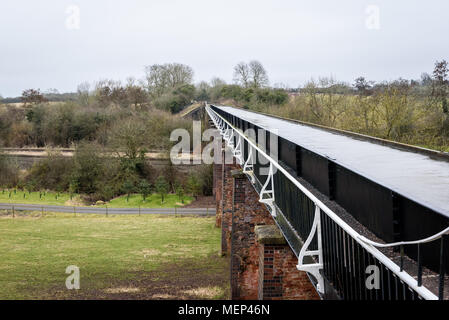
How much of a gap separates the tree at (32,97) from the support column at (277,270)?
62545 millimetres

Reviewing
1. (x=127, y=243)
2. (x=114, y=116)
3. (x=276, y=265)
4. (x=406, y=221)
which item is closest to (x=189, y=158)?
(x=114, y=116)

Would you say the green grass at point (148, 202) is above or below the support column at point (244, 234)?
below

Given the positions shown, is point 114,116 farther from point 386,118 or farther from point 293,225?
point 293,225

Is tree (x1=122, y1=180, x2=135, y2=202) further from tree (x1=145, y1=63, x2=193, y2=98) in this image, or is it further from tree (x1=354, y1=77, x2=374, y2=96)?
tree (x1=145, y1=63, x2=193, y2=98)

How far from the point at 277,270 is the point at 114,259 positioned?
14.0 m

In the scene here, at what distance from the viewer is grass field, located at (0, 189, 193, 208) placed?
124ft

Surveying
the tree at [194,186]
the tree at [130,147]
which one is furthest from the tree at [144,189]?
the tree at [194,186]

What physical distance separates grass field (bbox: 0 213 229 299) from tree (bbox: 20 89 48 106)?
125 ft

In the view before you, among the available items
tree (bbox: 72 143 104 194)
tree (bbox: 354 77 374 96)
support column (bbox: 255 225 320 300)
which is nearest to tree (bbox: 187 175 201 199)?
tree (bbox: 72 143 104 194)

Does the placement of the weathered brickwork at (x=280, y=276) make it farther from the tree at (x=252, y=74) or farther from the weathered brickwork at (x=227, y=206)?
the tree at (x=252, y=74)

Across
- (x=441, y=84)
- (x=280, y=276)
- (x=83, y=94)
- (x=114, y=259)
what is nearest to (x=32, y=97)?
(x=83, y=94)

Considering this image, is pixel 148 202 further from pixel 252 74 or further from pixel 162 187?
pixel 252 74

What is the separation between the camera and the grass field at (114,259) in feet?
47.4

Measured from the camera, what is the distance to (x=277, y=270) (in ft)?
21.0
